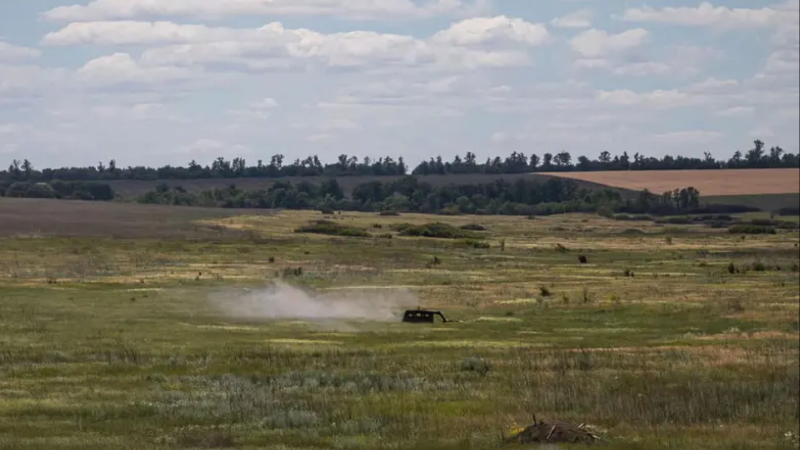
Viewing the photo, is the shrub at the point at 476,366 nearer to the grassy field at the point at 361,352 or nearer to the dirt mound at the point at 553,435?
the grassy field at the point at 361,352

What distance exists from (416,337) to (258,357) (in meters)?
9.74

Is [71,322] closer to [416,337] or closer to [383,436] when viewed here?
[416,337]

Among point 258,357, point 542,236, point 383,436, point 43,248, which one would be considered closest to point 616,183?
point 542,236

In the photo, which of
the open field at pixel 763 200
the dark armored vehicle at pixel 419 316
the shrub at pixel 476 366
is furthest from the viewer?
the dark armored vehicle at pixel 419 316

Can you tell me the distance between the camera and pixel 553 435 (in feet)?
87.9

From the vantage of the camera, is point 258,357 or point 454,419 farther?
point 258,357

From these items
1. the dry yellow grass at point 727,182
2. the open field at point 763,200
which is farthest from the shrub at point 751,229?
the open field at point 763,200

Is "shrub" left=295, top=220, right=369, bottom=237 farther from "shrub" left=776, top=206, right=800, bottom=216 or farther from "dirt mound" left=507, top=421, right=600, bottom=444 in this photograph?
"dirt mound" left=507, top=421, right=600, bottom=444

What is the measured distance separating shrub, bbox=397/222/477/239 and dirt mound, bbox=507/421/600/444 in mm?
123717

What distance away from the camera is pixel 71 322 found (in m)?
47.0

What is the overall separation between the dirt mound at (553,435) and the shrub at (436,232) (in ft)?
406

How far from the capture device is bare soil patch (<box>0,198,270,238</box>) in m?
47.0

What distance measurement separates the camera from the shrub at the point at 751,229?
517 feet

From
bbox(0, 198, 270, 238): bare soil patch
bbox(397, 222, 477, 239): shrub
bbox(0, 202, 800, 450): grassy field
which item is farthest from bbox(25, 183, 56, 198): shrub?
bbox(397, 222, 477, 239): shrub
